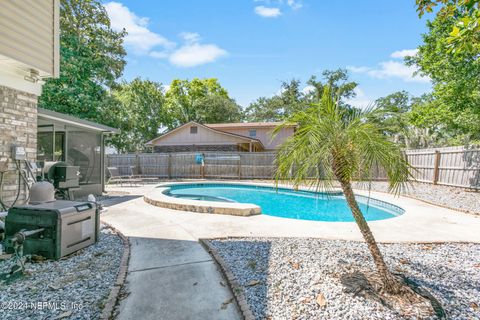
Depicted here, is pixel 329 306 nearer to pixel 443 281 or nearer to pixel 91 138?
pixel 443 281

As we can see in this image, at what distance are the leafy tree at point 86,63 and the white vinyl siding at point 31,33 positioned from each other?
9041 mm

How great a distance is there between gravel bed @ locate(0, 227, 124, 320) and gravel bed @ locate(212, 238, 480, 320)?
4.35 feet

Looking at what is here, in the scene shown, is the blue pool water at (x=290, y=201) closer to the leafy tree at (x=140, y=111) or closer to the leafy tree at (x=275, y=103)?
the leafy tree at (x=140, y=111)

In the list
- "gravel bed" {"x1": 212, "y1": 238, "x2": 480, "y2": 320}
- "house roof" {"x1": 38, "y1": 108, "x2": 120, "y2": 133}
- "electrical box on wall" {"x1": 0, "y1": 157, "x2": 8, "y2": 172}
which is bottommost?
"gravel bed" {"x1": 212, "y1": 238, "x2": 480, "y2": 320}

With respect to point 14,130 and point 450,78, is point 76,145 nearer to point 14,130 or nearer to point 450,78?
point 14,130

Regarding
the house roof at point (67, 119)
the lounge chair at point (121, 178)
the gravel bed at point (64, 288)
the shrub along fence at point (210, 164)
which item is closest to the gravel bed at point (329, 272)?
the gravel bed at point (64, 288)

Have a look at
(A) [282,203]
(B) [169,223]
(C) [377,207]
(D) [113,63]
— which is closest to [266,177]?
(A) [282,203]

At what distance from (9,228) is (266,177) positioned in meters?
12.2

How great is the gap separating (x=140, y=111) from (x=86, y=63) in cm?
1123

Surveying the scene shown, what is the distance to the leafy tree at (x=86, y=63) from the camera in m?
12.8

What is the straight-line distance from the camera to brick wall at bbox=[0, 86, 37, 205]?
4496 mm

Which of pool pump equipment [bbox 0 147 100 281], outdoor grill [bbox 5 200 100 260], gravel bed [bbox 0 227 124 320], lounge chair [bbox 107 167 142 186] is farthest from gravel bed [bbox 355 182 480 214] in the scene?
lounge chair [bbox 107 167 142 186]

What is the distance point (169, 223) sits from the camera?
16.3ft

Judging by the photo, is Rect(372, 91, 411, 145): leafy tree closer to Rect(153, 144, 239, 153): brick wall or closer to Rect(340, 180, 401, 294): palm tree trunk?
Rect(340, 180, 401, 294): palm tree trunk
